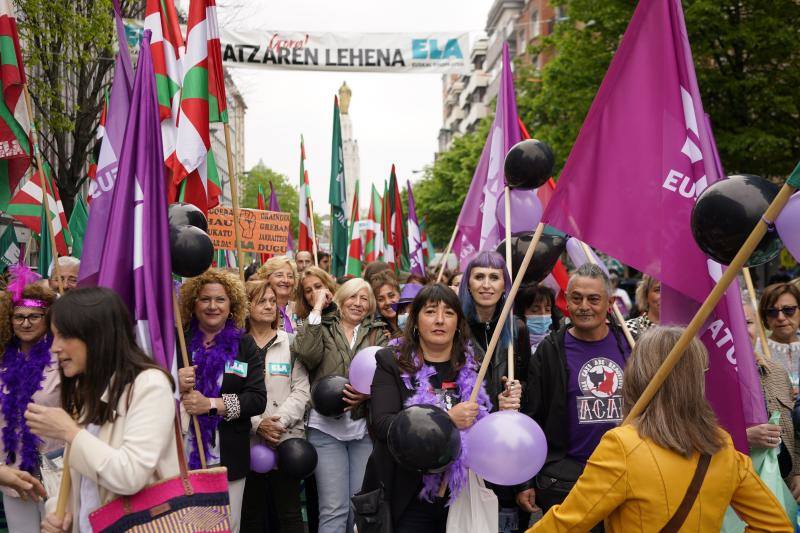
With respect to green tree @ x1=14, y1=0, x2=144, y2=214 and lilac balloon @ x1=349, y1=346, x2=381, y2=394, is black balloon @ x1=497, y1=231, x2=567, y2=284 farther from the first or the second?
green tree @ x1=14, y1=0, x2=144, y2=214

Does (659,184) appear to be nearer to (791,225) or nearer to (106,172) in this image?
(791,225)

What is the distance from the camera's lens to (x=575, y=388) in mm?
4223

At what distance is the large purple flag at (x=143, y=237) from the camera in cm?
377

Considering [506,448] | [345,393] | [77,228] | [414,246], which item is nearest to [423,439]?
[506,448]

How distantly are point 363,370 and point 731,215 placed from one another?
8.38 ft

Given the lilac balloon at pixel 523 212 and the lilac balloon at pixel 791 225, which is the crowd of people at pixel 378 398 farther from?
the lilac balloon at pixel 523 212

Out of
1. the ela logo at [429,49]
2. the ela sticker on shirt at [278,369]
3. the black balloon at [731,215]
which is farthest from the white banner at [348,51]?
the black balloon at [731,215]

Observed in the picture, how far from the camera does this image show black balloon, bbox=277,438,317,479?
5.27 metres

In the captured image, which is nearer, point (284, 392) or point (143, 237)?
point (143, 237)

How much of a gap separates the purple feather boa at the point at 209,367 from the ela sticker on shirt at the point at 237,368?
2 cm

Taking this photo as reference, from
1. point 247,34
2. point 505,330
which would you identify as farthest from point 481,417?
point 247,34

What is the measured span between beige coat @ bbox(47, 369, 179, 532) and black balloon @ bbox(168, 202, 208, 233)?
1.89 metres

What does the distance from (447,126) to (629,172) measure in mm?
107956

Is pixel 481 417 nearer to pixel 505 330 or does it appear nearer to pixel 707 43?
pixel 505 330
